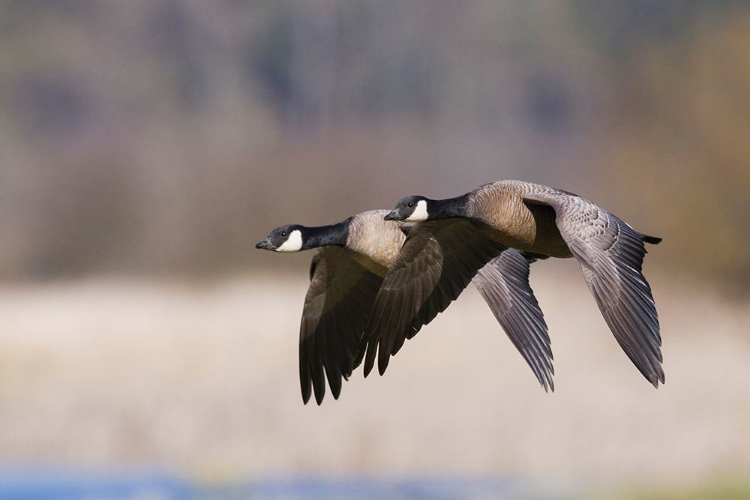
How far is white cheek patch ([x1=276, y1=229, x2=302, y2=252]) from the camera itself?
10.2 metres

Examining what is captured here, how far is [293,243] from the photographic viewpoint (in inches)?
403

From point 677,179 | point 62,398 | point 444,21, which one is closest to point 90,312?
point 62,398

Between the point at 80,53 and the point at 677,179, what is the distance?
22.7m

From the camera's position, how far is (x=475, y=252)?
9734mm

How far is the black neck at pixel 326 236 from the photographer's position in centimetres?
1006

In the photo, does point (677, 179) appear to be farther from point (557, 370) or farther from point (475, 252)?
point (475, 252)

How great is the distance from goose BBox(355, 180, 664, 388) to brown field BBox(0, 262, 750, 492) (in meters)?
6.09

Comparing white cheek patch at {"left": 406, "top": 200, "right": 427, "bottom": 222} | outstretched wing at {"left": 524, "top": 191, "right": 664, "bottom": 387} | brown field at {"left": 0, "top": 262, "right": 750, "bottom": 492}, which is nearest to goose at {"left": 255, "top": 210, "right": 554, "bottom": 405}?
white cheek patch at {"left": 406, "top": 200, "right": 427, "bottom": 222}

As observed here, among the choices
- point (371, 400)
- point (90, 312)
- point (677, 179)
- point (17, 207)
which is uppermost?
point (17, 207)

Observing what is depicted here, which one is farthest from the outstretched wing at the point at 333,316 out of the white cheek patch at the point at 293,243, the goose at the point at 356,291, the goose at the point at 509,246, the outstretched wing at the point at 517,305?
the outstretched wing at the point at 517,305

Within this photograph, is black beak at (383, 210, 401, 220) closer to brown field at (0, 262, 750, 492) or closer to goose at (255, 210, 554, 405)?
goose at (255, 210, 554, 405)

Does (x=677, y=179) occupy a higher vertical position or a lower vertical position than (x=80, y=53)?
lower

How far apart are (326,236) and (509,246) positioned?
1316 millimetres

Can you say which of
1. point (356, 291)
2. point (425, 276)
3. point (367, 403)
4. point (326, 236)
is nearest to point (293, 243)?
point (326, 236)
